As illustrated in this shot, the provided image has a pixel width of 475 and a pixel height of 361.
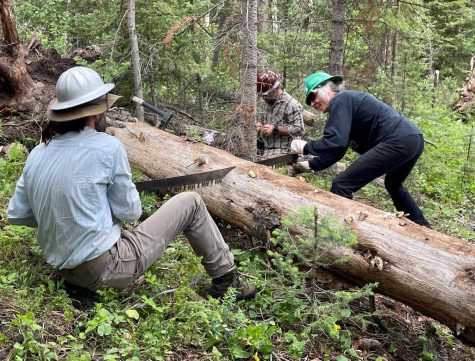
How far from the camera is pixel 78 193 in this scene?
368 cm

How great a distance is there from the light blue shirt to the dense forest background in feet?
1.61

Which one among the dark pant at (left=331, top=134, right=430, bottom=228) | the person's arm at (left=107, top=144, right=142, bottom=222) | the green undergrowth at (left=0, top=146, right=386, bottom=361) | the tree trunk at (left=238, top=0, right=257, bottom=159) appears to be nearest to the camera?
the green undergrowth at (left=0, top=146, right=386, bottom=361)

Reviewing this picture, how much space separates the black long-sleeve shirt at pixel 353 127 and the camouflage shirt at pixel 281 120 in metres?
1.79

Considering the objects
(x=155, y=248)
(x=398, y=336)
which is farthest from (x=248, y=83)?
(x=398, y=336)

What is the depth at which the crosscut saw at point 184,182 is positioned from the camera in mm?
5941

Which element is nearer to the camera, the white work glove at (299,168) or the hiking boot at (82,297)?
the hiking boot at (82,297)

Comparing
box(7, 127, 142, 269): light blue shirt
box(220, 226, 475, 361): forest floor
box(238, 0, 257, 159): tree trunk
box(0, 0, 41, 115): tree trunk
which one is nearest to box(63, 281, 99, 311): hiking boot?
box(7, 127, 142, 269): light blue shirt

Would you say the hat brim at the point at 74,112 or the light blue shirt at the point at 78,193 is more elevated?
Answer: the hat brim at the point at 74,112

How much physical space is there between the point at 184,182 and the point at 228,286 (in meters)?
1.82

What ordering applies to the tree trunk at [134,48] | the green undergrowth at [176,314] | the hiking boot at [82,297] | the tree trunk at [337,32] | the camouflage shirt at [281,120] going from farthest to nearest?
the tree trunk at [337,32] < the tree trunk at [134,48] < the camouflage shirt at [281,120] < the hiking boot at [82,297] < the green undergrowth at [176,314]

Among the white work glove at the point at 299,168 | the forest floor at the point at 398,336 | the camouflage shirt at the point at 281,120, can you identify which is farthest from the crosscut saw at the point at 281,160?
the forest floor at the point at 398,336

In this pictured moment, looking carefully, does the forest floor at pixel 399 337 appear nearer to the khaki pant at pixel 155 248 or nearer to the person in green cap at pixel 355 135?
the khaki pant at pixel 155 248

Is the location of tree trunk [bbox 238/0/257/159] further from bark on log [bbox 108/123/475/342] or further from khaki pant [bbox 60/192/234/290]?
khaki pant [bbox 60/192/234/290]

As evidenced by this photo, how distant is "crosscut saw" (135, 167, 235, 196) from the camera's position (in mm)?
5941
